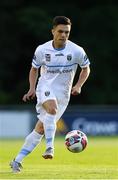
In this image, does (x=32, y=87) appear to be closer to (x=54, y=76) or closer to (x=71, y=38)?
(x=54, y=76)

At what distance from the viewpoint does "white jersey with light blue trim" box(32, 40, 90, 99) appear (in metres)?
12.4

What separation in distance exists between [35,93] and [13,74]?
32.6 metres

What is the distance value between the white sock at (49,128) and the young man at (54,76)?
32 millimetres

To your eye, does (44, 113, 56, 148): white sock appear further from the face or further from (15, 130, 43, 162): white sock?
the face

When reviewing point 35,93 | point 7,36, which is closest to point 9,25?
point 7,36

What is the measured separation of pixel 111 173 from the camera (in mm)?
11797

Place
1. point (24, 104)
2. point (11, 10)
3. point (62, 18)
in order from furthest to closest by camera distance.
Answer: point (11, 10)
point (24, 104)
point (62, 18)

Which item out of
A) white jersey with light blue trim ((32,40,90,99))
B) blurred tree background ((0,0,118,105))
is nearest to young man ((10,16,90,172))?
white jersey with light blue trim ((32,40,90,99))

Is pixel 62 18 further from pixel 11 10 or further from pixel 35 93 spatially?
pixel 11 10

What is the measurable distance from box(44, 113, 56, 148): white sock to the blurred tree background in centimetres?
3177

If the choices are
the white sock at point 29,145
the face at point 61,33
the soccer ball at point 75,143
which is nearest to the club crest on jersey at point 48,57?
the face at point 61,33

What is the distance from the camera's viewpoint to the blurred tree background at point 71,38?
4444 centimetres

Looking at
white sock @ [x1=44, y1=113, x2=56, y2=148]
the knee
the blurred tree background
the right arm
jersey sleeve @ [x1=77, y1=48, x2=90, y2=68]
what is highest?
jersey sleeve @ [x1=77, y1=48, x2=90, y2=68]

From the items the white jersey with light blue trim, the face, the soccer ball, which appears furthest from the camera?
the soccer ball
